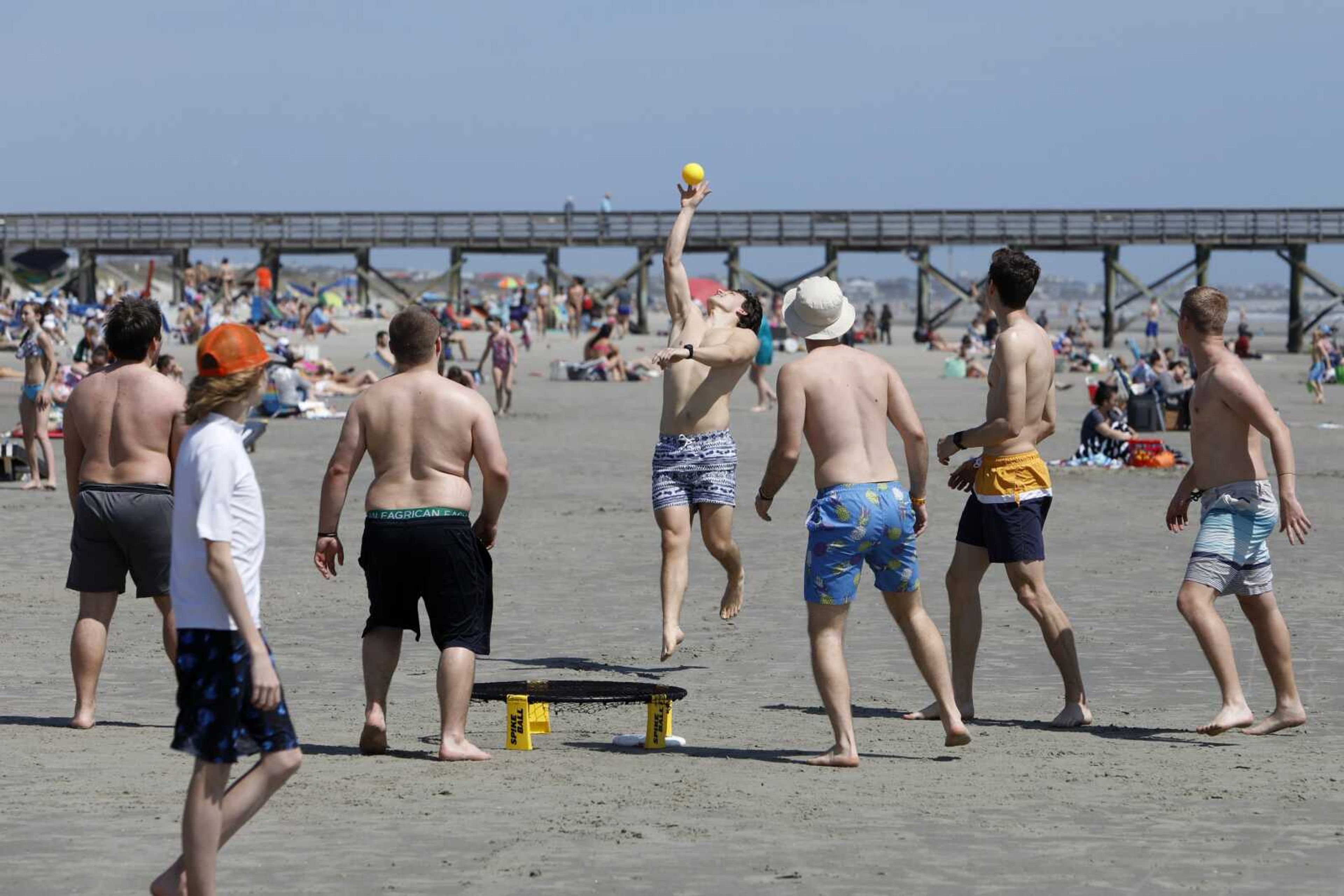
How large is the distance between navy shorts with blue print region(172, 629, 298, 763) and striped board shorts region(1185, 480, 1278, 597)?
3.64 meters

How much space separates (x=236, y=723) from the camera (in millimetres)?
4262

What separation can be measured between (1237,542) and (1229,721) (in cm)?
63

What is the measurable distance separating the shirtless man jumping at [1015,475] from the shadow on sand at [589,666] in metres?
1.39

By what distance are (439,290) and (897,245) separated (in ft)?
202

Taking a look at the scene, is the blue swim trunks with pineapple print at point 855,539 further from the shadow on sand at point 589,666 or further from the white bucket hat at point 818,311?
the shadow on sand at point 589,666

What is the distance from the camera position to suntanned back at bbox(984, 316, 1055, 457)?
6.71 metres

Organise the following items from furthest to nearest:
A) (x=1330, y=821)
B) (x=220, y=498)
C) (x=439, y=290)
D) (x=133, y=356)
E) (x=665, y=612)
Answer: (x=439, y=290)
(x=665, y=612)
(x=133, y=356)
(x=1330, y=821)
(x=220, y=498)

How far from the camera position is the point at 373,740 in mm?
Answer: 6094

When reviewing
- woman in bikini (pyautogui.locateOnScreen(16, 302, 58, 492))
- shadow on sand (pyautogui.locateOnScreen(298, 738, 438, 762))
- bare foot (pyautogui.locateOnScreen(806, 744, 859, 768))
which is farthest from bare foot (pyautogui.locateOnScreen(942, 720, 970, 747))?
woman in bikini (pyautogui.locateOnScreen(16, 302, 58, 492))

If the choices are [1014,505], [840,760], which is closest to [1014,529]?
[1014,505]

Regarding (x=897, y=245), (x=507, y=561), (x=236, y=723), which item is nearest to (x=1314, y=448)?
(x=507, y=561)

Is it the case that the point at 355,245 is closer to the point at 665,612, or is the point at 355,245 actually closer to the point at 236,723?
the point at 665,612

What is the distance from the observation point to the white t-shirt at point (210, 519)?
13.9 feet

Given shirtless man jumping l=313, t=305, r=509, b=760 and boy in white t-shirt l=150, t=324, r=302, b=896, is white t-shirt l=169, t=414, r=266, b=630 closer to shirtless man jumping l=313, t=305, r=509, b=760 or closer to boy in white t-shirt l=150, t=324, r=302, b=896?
boy in white t-shirt l=150, t=324, r=302, b=896
